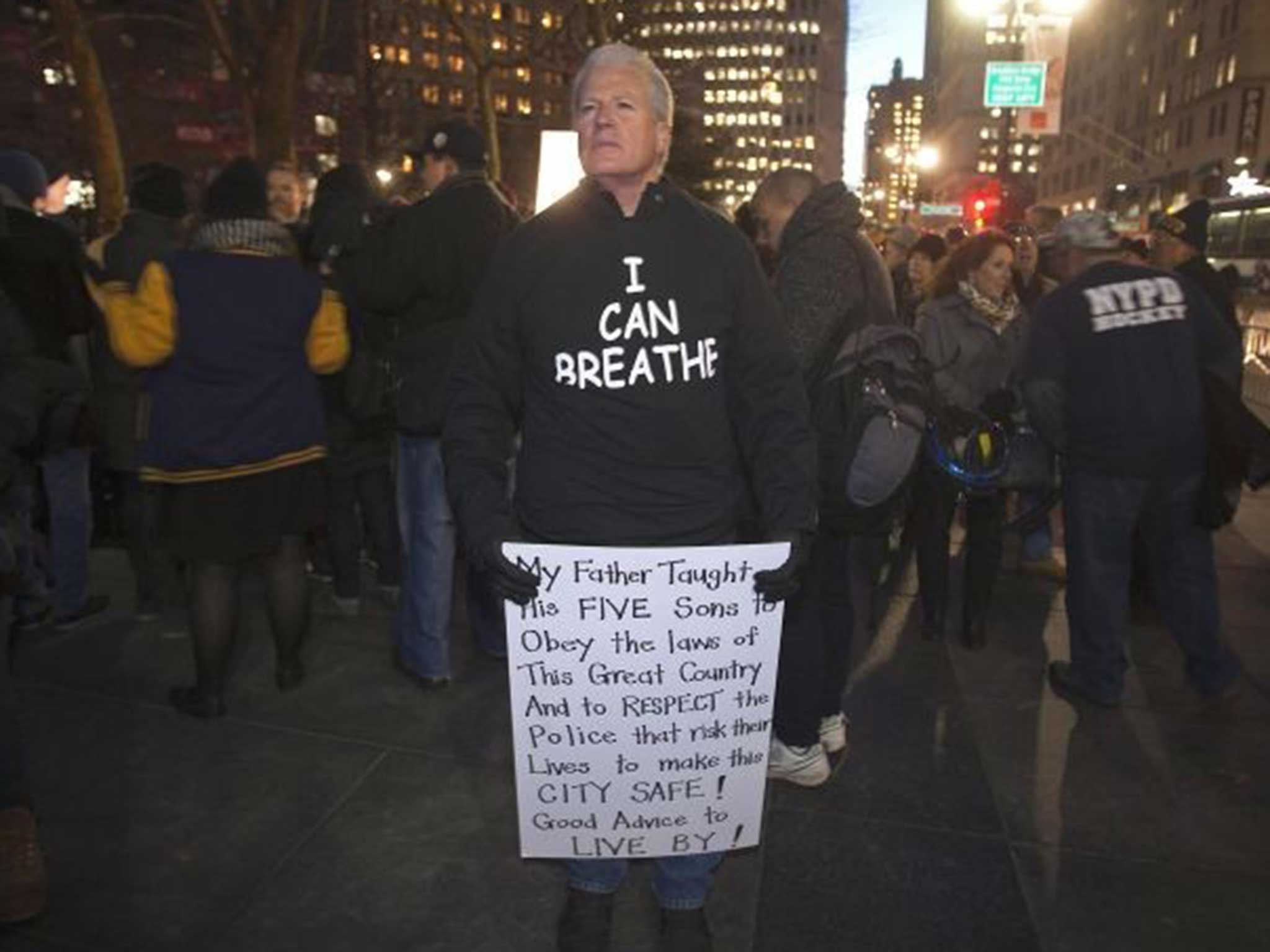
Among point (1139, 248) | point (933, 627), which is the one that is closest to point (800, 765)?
point (933, 627)

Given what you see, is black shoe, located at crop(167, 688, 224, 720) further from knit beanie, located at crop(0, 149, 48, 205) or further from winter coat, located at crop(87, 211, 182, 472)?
knit beanie, located at crop(0, 149, 48, 205)

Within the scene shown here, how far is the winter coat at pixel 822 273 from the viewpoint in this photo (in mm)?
3619

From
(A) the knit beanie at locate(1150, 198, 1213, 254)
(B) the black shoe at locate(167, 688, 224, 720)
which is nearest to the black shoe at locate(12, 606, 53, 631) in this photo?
(B) the black shoe at locate(167, 688, 224, 720)

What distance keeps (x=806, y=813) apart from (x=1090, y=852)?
0.91 m

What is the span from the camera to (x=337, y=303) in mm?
4223

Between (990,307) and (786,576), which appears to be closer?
(786,576)

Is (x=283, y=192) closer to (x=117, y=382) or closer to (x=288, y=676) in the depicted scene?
(x=117, y=382)

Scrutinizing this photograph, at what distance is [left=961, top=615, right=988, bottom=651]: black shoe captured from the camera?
528cm

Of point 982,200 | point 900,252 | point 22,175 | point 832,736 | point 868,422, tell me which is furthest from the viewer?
point 982,200

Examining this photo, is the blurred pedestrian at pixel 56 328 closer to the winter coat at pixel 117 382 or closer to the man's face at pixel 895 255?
the winter coat at pixel 117 382

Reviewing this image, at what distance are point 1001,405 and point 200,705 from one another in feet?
12.3

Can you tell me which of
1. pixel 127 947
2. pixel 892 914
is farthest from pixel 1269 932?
pixel 127 947

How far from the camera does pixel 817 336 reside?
11.9 feet

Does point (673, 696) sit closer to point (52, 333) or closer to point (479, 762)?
point (479, 762)
